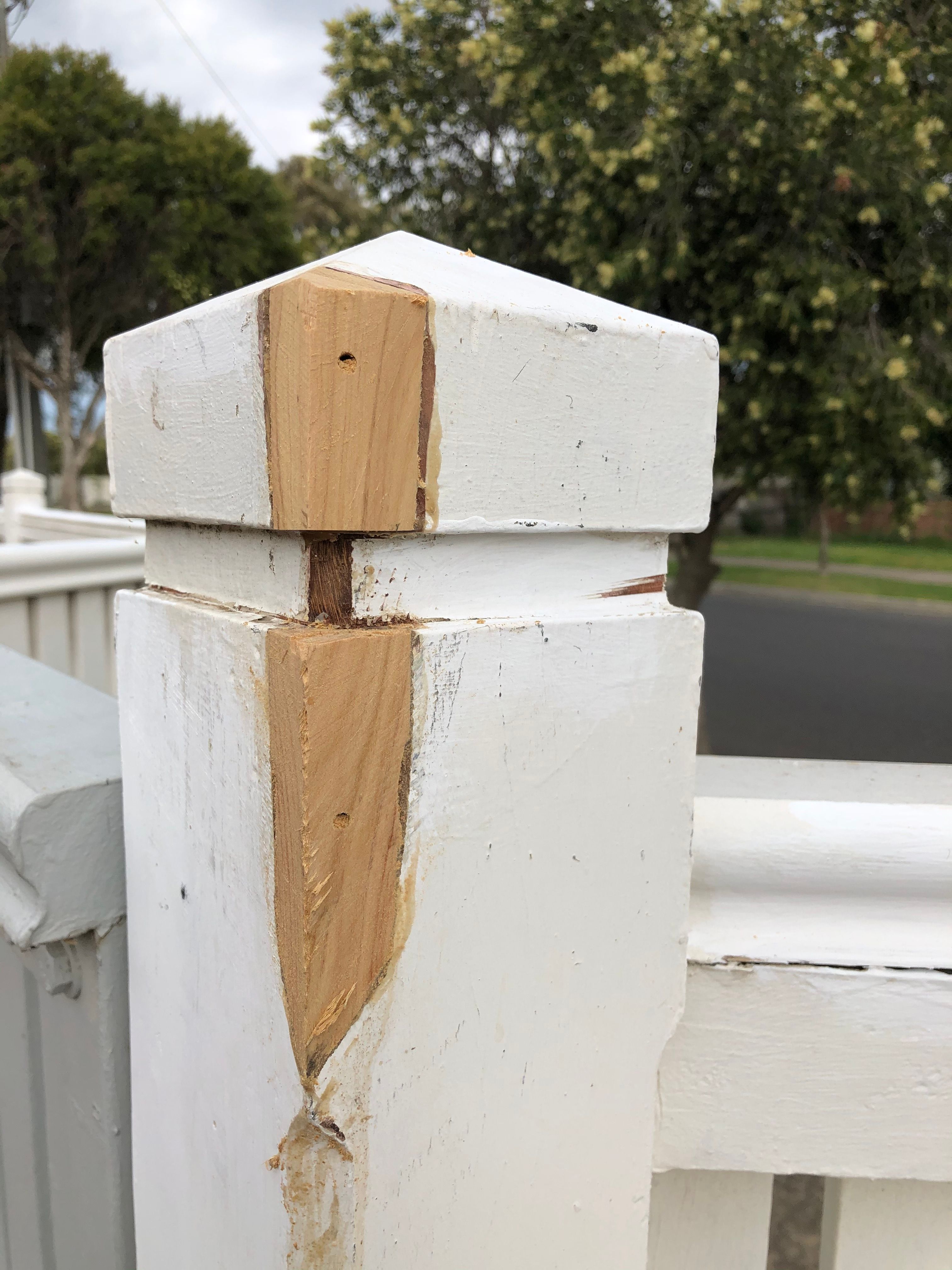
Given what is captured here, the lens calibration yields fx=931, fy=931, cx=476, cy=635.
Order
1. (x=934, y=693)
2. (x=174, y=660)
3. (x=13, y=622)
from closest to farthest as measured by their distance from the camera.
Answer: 1. (x=174, y=660)
2. (x=13, y=622)
3. (x=934, y=693)

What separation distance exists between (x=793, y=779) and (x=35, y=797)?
0.62 meters

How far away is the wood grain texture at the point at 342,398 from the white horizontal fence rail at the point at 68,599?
2370 mm

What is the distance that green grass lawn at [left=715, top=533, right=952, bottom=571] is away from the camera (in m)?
21.1

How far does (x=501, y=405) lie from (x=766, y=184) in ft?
16.5

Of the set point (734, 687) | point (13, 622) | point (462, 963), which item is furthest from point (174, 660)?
point (734, 687)

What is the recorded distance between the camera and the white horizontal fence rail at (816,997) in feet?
2.25

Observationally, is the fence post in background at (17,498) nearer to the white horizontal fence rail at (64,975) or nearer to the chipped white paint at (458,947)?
the white horizontal fence rail at (64,975)

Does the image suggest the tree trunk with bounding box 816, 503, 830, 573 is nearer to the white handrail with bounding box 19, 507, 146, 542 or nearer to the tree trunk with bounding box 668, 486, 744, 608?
the tree trunk with bounding box 668, 486, 744, 608

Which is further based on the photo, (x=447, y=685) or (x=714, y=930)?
(x=714, y=930)

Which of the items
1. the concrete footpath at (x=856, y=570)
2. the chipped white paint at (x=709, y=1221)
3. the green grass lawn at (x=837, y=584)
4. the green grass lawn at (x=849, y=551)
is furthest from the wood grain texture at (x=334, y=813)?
the green grass lawn at (x=849, y=551)

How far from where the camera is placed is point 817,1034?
2.29 feet

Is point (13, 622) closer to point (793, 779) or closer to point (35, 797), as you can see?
point (35, 797)

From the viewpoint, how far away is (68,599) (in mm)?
3002

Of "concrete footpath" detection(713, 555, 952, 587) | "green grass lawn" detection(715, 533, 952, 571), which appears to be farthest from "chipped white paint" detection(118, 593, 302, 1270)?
"green grass lawn" detection(715, 533, 952, 571)
